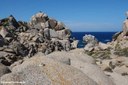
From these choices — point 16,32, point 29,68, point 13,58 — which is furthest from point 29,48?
point 29,68

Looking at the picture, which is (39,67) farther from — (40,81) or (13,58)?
(13,58)

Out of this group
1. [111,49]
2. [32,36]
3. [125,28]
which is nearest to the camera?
[111,49]

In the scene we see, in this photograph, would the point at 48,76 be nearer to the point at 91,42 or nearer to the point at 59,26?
the point at 91,42

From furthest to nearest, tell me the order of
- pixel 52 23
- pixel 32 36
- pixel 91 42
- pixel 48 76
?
pixel 52 23
pixel 91 42
pixel 32 36
pixel 48 76

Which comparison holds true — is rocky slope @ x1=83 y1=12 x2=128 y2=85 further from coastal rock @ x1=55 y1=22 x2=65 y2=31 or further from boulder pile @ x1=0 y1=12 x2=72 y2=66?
coastal rock @ x1=55 y1=22 x2=65 y2=31

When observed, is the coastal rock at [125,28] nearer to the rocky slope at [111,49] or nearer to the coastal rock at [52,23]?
the rocky slope at [111,49]

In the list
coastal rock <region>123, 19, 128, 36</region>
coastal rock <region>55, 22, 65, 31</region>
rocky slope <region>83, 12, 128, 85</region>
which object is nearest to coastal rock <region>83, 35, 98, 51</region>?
rocky slope <region>83, 12, 128, 85</region>

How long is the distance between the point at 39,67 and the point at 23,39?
4774 centimetres

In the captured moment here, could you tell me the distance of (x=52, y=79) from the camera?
12.3 metres

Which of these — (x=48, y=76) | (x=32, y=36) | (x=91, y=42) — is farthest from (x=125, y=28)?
(x=48, y=76)

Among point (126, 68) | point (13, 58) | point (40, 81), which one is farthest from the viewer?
point (13, 58)

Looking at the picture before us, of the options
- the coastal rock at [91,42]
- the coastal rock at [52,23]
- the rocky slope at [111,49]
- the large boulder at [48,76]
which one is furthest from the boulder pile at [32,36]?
the large boulder at [48,76]

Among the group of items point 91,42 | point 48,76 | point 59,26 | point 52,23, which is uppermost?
→ point 48,76

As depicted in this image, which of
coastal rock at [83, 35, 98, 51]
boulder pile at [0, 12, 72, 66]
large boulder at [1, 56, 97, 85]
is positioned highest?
large boulder at [1, 56, 97, 85]
